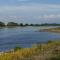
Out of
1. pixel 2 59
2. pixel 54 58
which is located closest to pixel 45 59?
pixel 54 58

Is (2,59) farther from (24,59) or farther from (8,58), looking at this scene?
(24,59)

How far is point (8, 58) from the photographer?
15.3m

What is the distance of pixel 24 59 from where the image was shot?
1478cm

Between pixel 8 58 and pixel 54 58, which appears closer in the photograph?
pixel 54 58

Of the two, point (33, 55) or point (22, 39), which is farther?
point (22, 39)

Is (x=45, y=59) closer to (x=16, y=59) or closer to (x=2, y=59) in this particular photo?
(x=16, y=59)

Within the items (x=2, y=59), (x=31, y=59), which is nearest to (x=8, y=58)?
(x=2, y=59)

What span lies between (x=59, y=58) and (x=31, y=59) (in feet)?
5.24

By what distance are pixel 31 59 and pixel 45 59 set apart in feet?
2.63

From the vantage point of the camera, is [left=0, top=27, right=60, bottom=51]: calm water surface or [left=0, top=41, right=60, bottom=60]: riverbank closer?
[left=0, top=41, right=60, bottom=60]: riverbank

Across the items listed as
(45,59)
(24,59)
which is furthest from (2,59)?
(45,59)

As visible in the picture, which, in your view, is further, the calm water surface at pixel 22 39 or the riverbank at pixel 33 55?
the calm water surface at pixel 22 39

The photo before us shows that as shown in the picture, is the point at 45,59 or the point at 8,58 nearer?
the point at 45,59

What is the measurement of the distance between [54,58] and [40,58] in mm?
992
